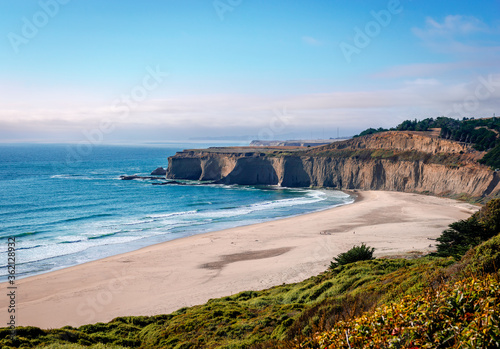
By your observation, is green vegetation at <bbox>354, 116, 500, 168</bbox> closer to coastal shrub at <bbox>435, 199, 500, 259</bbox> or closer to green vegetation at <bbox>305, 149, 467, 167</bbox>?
green vegetation at <bbox>305, 149, 467, 167</bbox>

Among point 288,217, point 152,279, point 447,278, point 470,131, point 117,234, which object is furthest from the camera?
point 470,131

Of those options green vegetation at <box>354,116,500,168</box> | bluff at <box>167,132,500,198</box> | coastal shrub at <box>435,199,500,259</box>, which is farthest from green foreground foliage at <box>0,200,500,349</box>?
bluff at <box>167,132,500,198</box>

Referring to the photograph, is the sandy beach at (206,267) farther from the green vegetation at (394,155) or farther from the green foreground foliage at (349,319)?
the green vegetation at (394,155)

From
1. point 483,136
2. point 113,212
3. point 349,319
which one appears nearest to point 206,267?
point 349,319

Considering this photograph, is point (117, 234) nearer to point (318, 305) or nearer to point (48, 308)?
point (48, 308)

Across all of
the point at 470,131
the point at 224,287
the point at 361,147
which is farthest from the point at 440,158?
the point at 224,287

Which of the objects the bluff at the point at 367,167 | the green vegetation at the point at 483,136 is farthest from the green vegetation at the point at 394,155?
the green vegetation at the point at 483,136

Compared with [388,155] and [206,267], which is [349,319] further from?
[388,155]
